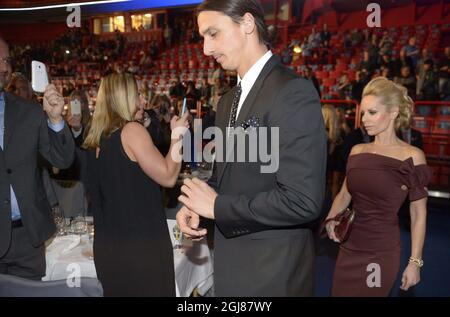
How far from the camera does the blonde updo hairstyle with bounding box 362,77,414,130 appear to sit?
213 centimetres

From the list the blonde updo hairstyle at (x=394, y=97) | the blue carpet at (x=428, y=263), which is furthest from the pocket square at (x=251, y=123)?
the blue carpet at (x=428, y=263)

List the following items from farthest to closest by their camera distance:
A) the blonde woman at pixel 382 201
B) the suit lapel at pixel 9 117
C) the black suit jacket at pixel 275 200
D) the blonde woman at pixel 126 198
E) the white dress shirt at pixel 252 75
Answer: the blonde woman at pixel 382 201
the blonde woman at pixel 126 198
the suit lapel at pixel 9 117
the white dress shirt at pixel 252 75
the black suit jacket at pixel 275 200

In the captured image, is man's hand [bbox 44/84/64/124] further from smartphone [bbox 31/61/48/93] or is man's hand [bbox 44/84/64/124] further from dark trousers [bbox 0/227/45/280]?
dark trousers [bbox 0/227/45/280]

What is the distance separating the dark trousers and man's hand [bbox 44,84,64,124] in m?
0.54

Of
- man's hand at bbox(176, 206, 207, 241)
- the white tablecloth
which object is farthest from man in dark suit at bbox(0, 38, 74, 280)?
man's hand at bbox(176, 206, 207, 241)

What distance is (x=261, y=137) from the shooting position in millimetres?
1074

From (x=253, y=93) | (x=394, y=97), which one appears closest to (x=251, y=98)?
(x=253, y=93)

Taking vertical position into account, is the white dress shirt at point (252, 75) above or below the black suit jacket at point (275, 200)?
above

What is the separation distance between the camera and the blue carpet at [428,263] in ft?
10.7

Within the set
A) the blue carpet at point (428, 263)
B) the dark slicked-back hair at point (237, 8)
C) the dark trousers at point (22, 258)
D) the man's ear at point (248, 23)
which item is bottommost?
the blue carpet at point (428, 263)

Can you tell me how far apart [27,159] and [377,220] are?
176cm

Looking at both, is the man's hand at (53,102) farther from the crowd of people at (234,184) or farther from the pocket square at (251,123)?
the pocket square at (251,123)
